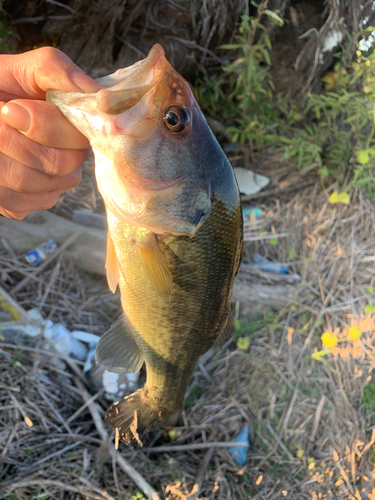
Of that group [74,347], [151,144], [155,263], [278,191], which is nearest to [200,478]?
[74,347]

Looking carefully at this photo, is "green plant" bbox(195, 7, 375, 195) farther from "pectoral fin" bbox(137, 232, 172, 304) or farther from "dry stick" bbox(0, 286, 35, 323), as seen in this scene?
"dry stick" bbox(0, 286, 35, 323)

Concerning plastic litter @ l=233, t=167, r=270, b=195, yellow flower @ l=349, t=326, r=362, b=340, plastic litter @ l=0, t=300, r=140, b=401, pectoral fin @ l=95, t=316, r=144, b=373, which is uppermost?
plastic litter @ l=233, t=167, r=270, b=195

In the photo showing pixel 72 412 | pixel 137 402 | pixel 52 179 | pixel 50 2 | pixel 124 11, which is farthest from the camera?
pixel 124 11

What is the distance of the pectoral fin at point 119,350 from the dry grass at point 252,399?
1083mm

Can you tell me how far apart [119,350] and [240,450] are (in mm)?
1688

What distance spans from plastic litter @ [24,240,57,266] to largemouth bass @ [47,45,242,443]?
164cm

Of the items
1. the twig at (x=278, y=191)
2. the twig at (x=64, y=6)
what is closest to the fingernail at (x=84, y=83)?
the twig at (x=64, y=6)

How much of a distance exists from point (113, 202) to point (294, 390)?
262cm

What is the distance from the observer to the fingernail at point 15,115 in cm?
104

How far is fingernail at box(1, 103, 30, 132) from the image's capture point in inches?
41.1

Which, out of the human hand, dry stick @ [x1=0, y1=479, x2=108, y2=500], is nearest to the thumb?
the human hand

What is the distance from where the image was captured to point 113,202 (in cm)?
114

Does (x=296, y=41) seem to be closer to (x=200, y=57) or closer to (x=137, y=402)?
(x=200, y=57)

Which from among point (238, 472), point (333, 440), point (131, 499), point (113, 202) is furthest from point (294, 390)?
point (113, 202)
